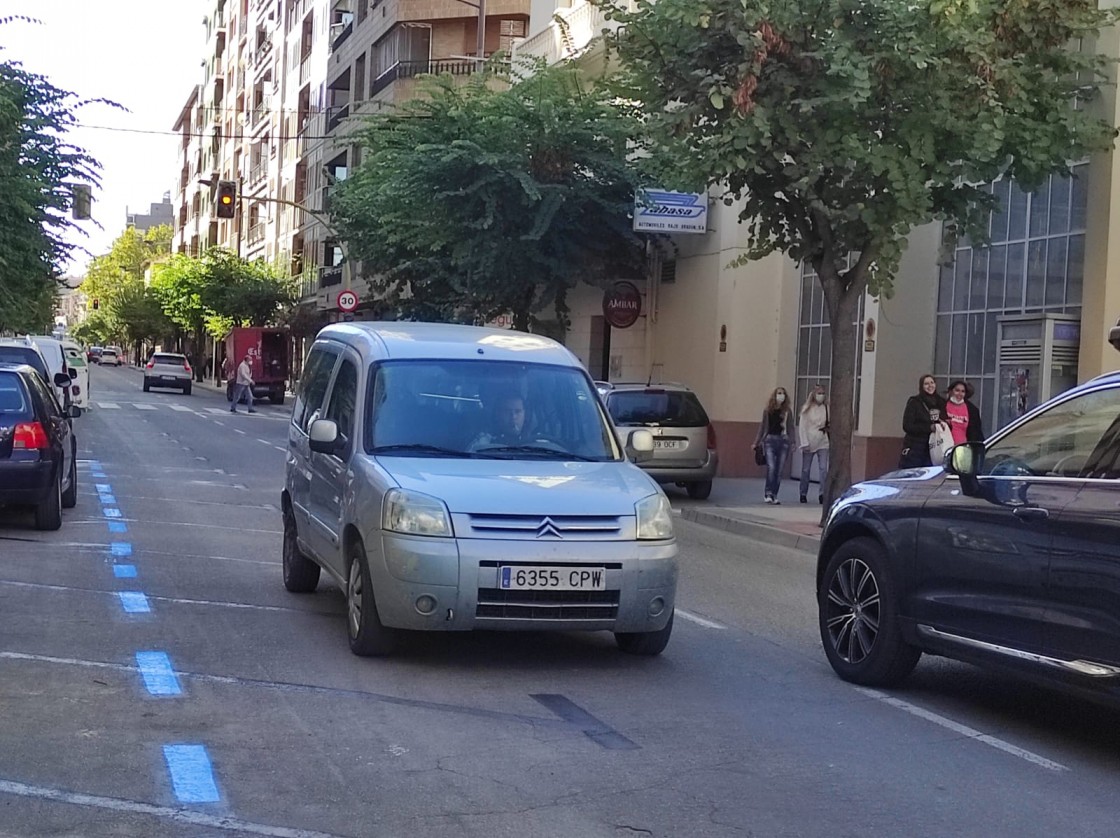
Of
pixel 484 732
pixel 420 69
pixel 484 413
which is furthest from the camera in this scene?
pixel 420 69

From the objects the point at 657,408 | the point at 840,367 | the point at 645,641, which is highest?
the point at 840,367

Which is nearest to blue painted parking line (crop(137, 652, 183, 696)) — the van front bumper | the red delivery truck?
the van front bumper

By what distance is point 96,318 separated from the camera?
144125mm

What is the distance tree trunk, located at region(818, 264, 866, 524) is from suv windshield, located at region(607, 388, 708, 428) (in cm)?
387

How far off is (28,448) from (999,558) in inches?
361

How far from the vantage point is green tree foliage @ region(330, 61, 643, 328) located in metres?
26.3

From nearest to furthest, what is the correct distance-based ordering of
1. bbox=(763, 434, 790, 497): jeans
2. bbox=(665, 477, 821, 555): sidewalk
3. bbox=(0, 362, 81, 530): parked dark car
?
1. bbox=(0, 362, 81, 530): parked dark car
2. bbox=(665, 477, 821, 555): sidewalk
3. bbox=(763, 434, 790, 497): jeans

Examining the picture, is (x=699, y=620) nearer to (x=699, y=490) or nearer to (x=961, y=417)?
(x=961, y=417)

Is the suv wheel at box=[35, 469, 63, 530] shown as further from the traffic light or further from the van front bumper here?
the traffic light

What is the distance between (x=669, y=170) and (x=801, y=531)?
4249mm

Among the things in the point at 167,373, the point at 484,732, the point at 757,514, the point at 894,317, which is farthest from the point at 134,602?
the point at 167,373

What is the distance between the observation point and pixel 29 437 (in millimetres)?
13609

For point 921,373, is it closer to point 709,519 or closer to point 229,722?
point 709,519

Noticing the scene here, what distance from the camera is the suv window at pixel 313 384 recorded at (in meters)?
10.5
